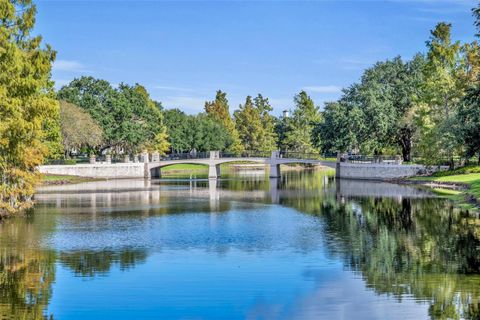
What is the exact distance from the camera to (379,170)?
106375 millimetres

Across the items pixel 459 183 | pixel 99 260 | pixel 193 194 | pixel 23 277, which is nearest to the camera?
pixel 23 277

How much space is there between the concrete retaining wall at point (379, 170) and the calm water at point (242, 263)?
36157 millimetres

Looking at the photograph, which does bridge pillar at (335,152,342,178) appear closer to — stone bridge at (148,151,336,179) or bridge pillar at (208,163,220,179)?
stone bridge at (148,151,336,179)

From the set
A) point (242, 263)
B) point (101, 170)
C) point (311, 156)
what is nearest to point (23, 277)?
point (242, 263)

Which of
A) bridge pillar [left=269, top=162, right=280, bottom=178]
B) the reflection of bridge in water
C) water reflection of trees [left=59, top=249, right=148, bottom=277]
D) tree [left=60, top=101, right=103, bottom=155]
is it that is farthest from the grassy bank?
tree [left=60, top=101, right=103, bottom=155]

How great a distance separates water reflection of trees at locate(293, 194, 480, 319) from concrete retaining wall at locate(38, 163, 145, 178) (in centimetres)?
5999

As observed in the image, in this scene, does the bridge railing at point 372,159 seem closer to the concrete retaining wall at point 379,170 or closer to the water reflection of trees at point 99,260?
the concrete retaining wall at point 379,170

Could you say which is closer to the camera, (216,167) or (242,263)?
(242,263)

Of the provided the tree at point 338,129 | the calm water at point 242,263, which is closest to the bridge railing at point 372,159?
the tree at point 338,129

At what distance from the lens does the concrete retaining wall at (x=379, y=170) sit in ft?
329

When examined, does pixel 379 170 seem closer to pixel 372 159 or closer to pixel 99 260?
pixel 372 159

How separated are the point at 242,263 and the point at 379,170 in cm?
7440

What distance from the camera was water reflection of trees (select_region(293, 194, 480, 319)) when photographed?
27453 millimetres

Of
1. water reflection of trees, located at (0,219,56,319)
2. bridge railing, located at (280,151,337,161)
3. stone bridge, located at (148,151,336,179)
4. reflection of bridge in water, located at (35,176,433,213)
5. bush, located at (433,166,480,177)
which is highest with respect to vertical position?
bridge railing, located at (280,151,337,161)
